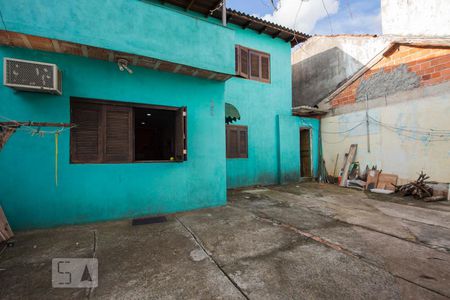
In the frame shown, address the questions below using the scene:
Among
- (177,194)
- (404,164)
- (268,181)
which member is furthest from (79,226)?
(404,164)

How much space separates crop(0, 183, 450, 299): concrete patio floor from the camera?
204cm

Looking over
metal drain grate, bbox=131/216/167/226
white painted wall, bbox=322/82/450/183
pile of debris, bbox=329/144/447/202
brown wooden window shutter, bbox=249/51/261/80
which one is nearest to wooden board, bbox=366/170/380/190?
pile of debris, bbox=329/144/447/202

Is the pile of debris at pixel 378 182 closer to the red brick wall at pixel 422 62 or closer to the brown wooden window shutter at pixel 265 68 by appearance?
the red brick wall at pixel 422 62

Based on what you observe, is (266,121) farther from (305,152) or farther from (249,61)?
(305,152)

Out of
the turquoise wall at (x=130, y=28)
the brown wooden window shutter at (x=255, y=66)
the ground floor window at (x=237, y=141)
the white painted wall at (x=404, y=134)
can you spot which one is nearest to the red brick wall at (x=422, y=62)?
the white painted wall at (x=404, y=134)

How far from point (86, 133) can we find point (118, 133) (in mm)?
571

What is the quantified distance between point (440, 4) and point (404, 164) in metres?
5.20

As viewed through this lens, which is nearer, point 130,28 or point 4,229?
point 4,229

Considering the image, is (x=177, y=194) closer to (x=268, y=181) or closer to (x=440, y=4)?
(x=268, y=181)

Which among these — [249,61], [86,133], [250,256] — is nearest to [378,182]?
[249,61]

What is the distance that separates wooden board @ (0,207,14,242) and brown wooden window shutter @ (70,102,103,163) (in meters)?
1.26

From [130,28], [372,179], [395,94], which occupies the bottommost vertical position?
[372,179]

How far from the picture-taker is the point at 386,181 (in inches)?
297

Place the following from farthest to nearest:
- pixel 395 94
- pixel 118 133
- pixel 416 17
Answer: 1. pixel 395 94
2. pixel 416 17
3. pixel 118 133
